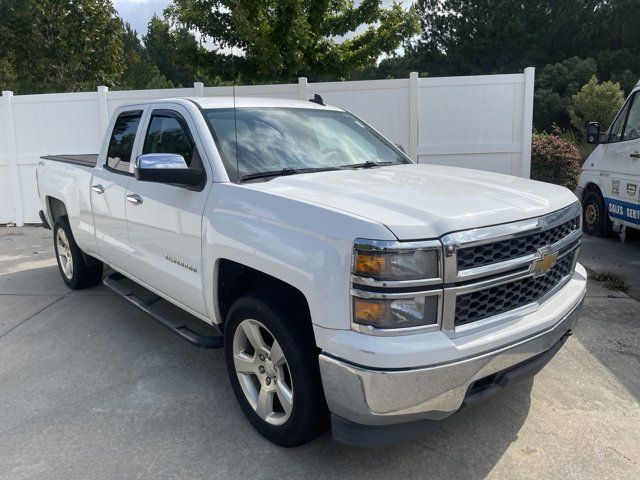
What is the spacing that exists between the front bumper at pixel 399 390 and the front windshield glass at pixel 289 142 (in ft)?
4.78

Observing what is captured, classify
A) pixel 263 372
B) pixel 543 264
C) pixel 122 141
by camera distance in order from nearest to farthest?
pixel 543 264
pixel 263 372
pixel 122 141

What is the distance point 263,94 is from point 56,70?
1201 centimetres

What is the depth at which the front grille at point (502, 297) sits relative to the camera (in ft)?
8.12

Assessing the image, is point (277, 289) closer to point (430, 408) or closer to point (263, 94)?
point (430, 408)

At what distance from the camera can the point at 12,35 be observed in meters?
16.9

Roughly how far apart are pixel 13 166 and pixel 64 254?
501 centimetres

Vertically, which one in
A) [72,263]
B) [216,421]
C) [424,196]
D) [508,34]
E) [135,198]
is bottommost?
[216,421]

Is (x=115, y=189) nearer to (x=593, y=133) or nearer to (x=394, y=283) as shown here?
(x=394, y=283)

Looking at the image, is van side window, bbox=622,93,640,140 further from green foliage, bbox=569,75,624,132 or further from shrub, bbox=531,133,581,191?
green foliage, bbox=569,75,624,132

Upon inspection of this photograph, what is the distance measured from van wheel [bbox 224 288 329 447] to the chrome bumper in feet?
0.67

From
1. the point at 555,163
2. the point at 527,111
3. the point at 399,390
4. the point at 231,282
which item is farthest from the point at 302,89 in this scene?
the point at 399,390

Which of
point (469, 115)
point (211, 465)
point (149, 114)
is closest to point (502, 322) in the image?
point (211, 465)

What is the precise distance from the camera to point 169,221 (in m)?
3.62

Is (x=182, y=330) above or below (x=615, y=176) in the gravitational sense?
below
